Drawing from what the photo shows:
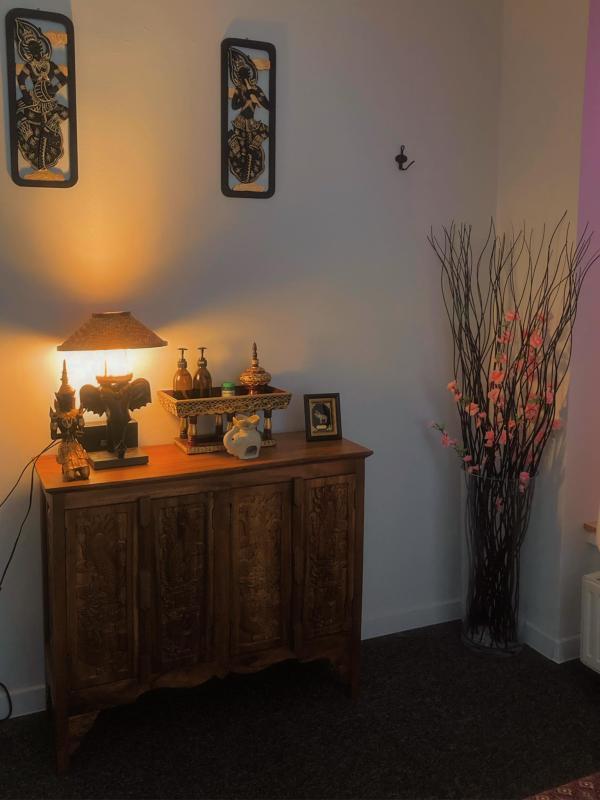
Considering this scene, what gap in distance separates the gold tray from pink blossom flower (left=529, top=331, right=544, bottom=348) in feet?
3.17

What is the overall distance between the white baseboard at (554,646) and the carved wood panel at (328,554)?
0.91m

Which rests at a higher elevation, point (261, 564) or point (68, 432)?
point (68, 432)

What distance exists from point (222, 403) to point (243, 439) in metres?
0.15

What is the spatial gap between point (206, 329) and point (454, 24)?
1595 mm

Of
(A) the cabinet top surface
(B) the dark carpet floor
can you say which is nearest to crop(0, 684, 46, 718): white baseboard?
(B) the dark carpet floor

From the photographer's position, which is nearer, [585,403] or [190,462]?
[190,462]

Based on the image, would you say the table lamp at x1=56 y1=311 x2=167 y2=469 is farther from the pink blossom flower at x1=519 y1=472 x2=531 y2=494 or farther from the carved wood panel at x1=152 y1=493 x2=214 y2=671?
the pink blossom flower at x1=519 y1=472 x2=531 y2=494

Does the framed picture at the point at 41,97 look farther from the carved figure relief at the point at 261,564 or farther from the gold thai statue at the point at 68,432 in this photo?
the carved figure relief at the point at 261,564

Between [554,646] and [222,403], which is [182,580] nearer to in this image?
[222,403]

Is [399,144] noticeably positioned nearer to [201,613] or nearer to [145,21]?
[145,21]

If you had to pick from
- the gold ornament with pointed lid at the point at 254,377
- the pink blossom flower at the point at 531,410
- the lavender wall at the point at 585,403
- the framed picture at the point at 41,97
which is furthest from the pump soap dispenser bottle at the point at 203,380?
the lavender wall at the point at 585,403

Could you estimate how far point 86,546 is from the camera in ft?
7.57

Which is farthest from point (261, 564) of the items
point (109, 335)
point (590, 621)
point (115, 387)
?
point (590, 621)

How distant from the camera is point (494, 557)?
3062 millimetres
